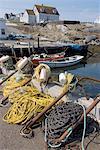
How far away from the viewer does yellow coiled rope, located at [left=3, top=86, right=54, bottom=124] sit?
679 centimetres

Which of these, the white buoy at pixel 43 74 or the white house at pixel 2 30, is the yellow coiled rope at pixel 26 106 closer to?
the white buoy at pixel 43 74

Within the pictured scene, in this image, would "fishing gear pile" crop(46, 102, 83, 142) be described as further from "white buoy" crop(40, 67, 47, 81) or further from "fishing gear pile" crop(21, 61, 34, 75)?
"fishing gear pile" crop(21, 61, 34, 75)

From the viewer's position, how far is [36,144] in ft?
19.3

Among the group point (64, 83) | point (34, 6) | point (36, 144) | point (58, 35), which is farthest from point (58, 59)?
point (34, 6)

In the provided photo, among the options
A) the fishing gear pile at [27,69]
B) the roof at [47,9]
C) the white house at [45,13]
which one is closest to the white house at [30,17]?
the white house at [45,13]

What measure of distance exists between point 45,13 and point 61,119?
10146 cm

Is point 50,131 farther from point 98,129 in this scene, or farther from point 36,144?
point 98,129

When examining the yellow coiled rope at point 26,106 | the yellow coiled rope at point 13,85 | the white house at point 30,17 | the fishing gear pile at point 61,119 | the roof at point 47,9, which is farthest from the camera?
the roof at point 47,9

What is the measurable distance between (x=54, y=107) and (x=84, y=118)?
3.36ft

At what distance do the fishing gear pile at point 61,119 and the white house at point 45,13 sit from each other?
98.0m

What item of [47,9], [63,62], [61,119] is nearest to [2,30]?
[63,62]

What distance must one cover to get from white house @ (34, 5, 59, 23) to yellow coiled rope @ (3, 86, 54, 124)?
96.7 m

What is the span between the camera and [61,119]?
6.03 m

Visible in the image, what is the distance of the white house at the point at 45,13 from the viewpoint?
338 feet
